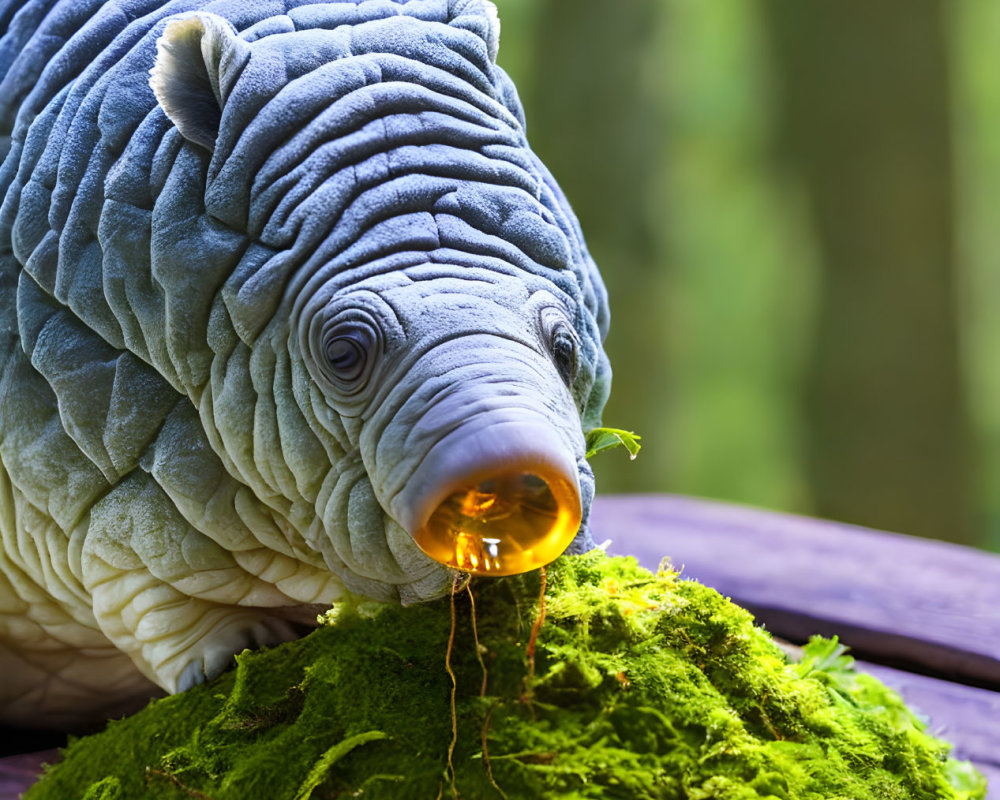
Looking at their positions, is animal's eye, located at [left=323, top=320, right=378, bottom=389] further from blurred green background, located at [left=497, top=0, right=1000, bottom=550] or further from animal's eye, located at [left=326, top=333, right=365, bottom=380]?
blurred green background, located at [left=497, top=0, right=1000, bottom=550]

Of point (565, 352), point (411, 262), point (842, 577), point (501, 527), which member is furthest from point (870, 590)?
point (411, 262)

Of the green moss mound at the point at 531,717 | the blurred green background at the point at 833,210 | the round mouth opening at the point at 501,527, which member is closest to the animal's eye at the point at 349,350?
the round mouth opening at the point at 501,527

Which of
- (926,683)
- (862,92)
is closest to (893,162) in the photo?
(862,92)

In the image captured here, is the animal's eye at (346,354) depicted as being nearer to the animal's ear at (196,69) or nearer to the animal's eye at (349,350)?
the animal's eye at (349,350)

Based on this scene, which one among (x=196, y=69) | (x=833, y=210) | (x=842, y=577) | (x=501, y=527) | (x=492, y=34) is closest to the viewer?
(x=501, y=527)

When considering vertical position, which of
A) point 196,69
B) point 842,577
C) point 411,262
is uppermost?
point 196,69

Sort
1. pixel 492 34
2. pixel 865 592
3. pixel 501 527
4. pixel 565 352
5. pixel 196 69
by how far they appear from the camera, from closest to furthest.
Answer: pixel 501 527 → pixel 565 352 → pixel 196 69 → pixel 492 34 → pixel 865 592

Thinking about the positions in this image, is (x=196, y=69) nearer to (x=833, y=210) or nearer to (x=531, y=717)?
(x=531, y=717)
